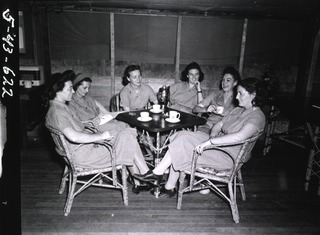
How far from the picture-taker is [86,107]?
3459mm

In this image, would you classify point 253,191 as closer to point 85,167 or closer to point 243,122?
point 243,122

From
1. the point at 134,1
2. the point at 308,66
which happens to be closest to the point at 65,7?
the point at 134,1

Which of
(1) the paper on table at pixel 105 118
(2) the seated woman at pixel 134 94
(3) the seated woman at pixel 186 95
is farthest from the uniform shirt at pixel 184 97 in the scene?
(1) the paper on table at pixel 105 118

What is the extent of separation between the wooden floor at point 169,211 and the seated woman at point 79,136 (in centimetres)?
47

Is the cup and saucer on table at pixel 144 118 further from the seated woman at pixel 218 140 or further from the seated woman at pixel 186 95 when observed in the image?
the seated woman at pixel 186 95

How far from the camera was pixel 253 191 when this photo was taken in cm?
308

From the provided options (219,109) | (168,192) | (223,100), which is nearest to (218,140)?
(168,192)

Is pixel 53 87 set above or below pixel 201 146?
above

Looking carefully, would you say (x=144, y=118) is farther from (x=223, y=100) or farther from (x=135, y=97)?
Result: (x=223, y=100)

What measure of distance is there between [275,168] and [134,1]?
3.07 m

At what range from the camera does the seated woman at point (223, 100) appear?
3.53 m

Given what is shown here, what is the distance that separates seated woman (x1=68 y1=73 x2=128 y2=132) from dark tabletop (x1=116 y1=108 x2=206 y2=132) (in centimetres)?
25

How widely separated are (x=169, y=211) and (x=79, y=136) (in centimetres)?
114

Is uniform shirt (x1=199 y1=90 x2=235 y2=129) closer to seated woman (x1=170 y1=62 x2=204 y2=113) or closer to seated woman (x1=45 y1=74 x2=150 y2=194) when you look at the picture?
seated woman (x1=170 y1=62 x2=204 y2=113)
